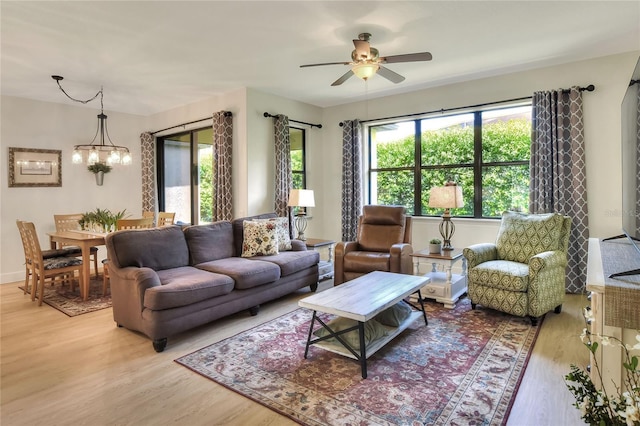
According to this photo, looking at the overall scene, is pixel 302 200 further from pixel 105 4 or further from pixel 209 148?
pixel 105 4

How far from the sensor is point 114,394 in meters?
2.17

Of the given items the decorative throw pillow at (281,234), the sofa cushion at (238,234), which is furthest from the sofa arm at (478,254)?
the sofa cushion at (238,234)

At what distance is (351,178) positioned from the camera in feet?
18.8

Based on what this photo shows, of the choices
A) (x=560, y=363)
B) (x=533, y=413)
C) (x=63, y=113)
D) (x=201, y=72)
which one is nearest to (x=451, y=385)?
(x=533, y=413)

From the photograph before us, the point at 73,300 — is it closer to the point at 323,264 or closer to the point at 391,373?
the point at 323,264

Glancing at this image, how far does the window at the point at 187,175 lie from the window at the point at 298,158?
1313mm

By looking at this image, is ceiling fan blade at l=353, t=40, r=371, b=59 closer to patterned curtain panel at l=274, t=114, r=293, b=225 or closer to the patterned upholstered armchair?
the patterned upholstered armchair

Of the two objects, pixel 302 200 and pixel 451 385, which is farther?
pixel 302 200

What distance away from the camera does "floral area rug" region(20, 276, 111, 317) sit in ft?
12.3

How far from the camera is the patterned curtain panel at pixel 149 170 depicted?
20.9 feet

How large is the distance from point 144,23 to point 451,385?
365 cm

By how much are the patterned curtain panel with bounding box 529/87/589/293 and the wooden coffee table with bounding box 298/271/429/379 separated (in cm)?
223

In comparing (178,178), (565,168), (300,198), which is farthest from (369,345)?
(178,178)

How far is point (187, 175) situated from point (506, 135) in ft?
16.4
